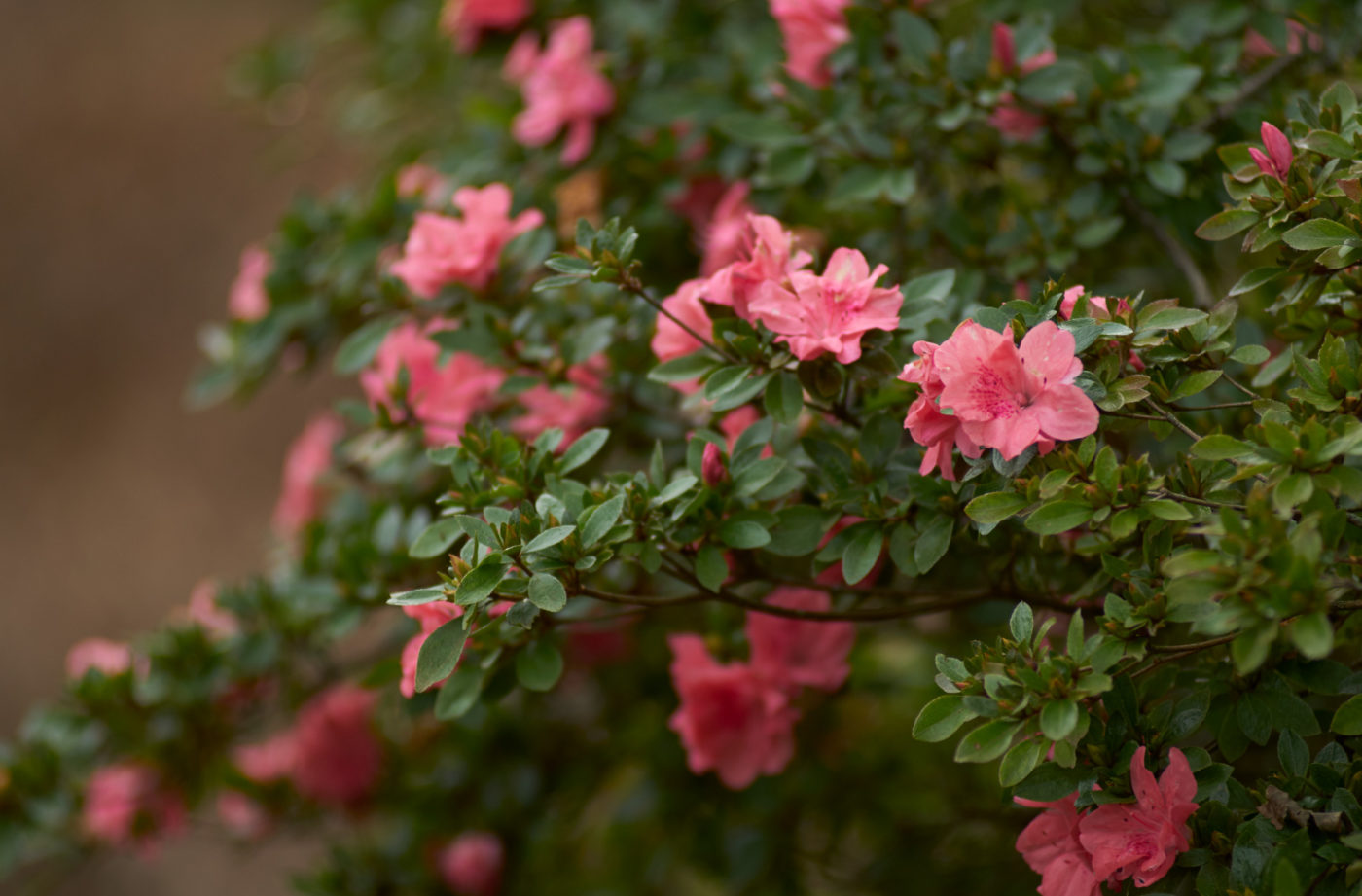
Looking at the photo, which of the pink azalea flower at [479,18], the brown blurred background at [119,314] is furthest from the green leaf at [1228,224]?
the brown blurred background at [119,314]

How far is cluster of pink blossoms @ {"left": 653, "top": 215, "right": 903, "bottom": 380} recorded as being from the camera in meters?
0.71

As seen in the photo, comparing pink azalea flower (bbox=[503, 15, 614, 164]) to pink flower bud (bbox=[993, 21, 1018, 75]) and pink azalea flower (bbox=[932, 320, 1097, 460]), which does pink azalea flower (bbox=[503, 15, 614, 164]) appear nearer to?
pink flower bud (bbox=[993, 21, 1018, 75])

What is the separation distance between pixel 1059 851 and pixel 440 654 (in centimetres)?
40

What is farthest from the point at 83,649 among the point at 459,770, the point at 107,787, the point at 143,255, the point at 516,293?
the point at 143,255

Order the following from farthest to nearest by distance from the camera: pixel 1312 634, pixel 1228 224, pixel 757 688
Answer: pixel 757 688
pixel 1228 224
pixel 1312 634

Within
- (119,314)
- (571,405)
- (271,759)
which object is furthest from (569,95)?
(119,314)

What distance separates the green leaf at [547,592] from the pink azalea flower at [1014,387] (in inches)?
9.8

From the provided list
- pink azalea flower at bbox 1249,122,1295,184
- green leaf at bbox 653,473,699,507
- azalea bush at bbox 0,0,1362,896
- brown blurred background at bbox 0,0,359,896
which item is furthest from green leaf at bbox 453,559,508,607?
brown blurred background at bbox 0,0,359,896

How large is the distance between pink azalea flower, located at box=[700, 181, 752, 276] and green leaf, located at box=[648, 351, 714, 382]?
19cm

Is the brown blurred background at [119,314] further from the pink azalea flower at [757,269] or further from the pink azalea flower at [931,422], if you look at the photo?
the pink azalea flower at [931,422]

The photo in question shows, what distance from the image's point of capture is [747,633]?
0.90 meters

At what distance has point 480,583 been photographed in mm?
656

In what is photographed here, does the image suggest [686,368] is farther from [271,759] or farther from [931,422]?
[271,759]

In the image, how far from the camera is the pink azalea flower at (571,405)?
0.97 meters
